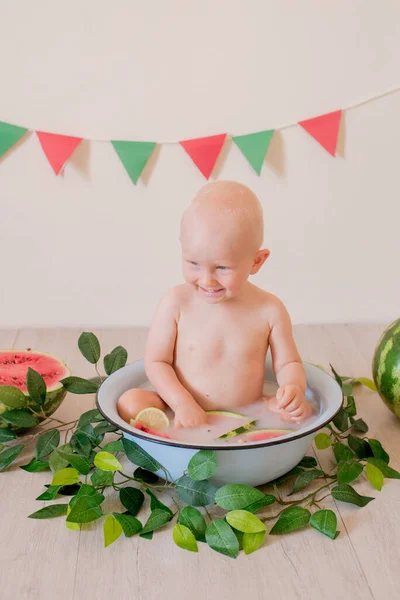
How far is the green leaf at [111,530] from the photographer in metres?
1.29

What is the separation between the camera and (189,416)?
4.84ft

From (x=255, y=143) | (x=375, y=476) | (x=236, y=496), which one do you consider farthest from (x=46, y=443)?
(x=255, y=143)

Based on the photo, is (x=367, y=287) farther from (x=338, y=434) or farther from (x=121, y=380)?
(x=121, y=380)

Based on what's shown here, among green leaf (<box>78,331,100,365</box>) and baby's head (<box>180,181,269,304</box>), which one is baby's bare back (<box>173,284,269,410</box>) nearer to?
baby's head (<box>180,181,269,304</box>)

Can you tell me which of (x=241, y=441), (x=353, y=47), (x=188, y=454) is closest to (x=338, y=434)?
(x=241, y=441)

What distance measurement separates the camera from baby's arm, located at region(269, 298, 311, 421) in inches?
58.7

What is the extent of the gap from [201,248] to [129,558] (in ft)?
1.90

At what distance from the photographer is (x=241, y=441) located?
4.60 ft

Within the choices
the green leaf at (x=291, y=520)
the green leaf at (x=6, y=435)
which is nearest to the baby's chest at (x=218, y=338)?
the green leaf at (x=291, y=520)

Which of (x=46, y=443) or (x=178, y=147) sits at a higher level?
(x=178, y=147)

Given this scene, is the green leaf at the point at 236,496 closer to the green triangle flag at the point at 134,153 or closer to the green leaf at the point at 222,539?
the green leaf at the point at 222,539

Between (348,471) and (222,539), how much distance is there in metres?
0.34

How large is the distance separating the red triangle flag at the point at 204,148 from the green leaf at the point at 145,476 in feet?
4.15

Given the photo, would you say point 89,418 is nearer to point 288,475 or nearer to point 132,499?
point 132,499
